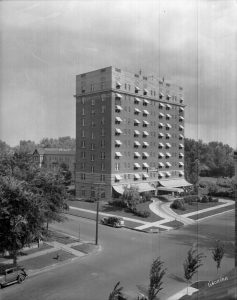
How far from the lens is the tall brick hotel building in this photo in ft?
81.5

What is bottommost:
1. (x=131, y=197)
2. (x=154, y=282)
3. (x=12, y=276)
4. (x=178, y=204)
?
(x=12, y=276)

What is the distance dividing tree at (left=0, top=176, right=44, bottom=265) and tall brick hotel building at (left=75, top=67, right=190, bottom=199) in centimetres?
1215

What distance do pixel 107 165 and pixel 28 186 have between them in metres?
12.1

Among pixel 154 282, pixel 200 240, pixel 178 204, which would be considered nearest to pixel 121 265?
pixel 154 282

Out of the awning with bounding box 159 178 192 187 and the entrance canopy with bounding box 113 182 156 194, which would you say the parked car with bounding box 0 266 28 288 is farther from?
the awning with bounding box 159 178 192 187

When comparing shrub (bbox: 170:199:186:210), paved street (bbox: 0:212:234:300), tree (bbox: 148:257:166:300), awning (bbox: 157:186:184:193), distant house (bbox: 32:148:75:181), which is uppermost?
distant house (bbox: 32:148:75:181)

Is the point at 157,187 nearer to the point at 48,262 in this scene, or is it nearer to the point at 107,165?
the point at 107,165

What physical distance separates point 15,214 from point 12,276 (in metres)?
2.40

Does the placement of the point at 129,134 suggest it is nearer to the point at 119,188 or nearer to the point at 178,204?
the point at 119,188

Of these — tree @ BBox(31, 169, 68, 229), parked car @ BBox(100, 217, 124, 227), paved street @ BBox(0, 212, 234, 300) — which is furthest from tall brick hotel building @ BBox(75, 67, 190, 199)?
tree @ BBox(31, 169, 68, 229)

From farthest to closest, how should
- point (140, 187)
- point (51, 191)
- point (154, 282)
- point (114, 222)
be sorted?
point (140, 187)
point (114, 222)
point (51, 191)
point (154, 282)

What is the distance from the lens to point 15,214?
13.0m

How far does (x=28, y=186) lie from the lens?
1459 cm

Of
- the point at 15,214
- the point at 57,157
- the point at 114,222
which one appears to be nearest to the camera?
the point at 15,214
